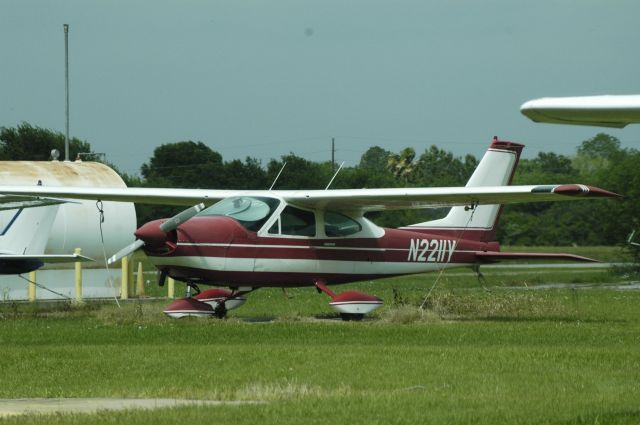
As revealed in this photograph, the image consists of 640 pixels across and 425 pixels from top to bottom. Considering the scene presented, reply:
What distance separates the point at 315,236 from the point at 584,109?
1335cm

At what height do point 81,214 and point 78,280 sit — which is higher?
point 81,214

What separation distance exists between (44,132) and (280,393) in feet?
188

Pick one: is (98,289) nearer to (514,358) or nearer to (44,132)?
(514,358)

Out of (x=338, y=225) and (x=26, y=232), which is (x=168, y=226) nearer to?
(x=338, y=225)

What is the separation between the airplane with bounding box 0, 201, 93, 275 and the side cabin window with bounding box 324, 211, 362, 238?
462 centimetres

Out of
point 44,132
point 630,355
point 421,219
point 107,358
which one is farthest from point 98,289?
point 44,132

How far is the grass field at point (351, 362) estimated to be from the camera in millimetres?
9484

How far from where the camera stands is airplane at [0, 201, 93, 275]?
21000 millimetres

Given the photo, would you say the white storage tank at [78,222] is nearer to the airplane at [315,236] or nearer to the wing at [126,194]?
the wing at [126,194]

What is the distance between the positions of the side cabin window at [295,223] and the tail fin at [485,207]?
8.73 feet

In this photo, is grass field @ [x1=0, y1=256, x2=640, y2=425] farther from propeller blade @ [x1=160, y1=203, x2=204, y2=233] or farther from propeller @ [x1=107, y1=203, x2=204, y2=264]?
propeller blade @ [x1=160, y1=203, x2=204, y2=233]

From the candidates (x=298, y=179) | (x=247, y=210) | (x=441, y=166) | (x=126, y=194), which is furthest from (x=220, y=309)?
(x=441, y=166)

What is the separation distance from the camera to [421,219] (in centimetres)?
5491

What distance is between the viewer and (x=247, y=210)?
19.5m
